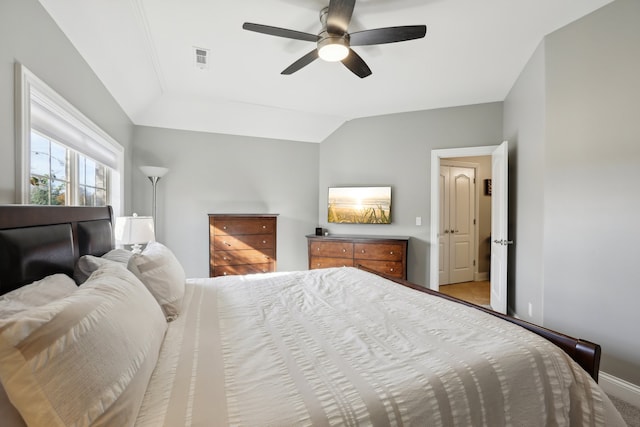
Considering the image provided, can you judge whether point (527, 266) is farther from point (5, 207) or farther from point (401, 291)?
point (5, 207)

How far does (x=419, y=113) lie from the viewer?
4012mm

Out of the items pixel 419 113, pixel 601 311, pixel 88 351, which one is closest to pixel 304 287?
pixel 88 351

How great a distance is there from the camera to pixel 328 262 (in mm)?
4105

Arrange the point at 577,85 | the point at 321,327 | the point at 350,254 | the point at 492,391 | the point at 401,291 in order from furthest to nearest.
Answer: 1. the point at 350,254
2. the point at 577,85
3. the point at 401,291
4. the point at 321,327
5. the point at 492,391

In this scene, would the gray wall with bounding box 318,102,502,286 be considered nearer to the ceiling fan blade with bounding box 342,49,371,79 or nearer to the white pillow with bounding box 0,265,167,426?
the ceiling fan blade with bounding box 342,49,371,79

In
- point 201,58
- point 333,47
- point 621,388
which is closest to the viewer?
point 621,388

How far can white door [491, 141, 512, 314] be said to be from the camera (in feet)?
10.1

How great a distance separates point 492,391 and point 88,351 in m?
1.21

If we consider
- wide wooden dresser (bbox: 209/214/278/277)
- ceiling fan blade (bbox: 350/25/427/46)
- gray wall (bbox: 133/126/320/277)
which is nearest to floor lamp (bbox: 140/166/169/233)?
gray wall (bbox: 133/126/320/277)

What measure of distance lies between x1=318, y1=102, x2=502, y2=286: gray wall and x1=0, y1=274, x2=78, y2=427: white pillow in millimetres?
3607

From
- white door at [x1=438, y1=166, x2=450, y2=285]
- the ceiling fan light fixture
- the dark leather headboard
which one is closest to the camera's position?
the dark leather headboard

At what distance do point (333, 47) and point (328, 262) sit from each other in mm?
2779

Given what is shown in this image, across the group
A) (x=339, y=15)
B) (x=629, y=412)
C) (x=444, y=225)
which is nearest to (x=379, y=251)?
(x=444, y=225)

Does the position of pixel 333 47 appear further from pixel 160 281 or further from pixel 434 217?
pixel 434 217
